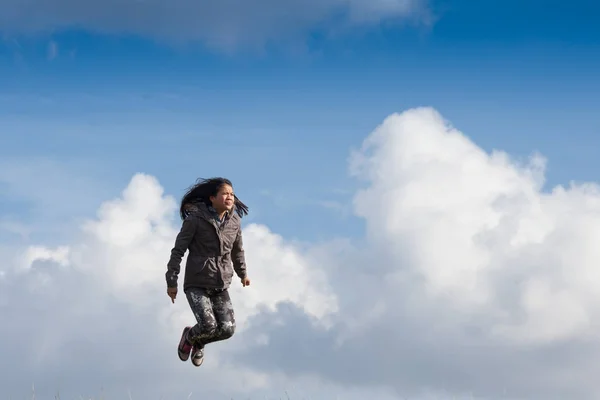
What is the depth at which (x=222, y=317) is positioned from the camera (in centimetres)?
1641

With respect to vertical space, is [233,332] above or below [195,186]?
below

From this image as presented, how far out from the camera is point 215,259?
16.3m

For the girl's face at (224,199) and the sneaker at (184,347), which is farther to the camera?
the sneaker at (184,347)

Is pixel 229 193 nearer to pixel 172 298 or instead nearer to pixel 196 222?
pixel 196 222

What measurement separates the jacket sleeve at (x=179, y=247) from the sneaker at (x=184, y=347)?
1.12m

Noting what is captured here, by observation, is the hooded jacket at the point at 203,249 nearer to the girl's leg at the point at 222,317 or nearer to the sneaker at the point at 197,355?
the girl's leg at the point at 222,317

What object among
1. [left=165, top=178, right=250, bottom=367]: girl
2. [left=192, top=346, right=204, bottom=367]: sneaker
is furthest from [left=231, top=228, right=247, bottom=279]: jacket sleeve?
[left=192, top=346, right=204, bottom=367]: sneaker

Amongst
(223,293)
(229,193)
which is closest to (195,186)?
(229,193)

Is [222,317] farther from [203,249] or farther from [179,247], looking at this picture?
[179,247]

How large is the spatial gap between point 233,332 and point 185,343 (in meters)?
0.87

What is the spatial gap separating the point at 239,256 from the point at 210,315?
1169mm

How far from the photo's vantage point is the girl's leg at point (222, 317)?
645 inches

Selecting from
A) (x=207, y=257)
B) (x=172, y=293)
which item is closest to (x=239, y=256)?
(x=207, y=257)

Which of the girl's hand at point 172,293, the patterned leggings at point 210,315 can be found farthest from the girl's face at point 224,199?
the girl's hand at point 172,293
